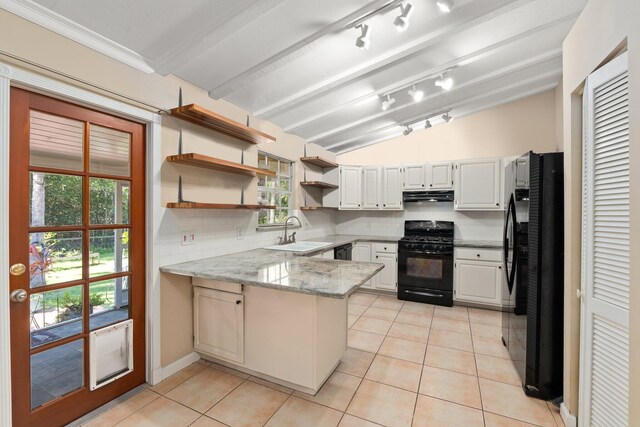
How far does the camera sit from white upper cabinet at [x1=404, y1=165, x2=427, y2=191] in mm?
4340

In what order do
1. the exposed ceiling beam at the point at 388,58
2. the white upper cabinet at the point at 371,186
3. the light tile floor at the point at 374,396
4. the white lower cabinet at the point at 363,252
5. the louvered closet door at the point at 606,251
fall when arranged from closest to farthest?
the louvered closet door at the point at 606,251 → the light tile floor at the point at 374,396 → the exposed ceiling beam at the point at 388,58 → the white lower cabinet at the point at 363,252 → the white upper cabinet at the point at 371,186

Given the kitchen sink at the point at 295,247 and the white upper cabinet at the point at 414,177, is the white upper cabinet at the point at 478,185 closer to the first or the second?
the white upper cabinet at the point at 414,177

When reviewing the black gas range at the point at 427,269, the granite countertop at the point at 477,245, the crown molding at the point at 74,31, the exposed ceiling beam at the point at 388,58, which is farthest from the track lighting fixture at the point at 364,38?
the granite countertop at the point at 477,245

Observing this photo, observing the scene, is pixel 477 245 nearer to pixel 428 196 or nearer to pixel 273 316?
pixel 428 196

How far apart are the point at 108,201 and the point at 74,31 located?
1043 mm

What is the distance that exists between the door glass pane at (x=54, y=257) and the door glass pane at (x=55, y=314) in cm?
8

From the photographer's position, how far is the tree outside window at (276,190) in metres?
3.50

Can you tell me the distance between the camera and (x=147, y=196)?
2139 mm

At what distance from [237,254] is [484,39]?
3065mm

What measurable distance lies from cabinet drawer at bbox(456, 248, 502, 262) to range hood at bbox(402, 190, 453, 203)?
0.82 metres

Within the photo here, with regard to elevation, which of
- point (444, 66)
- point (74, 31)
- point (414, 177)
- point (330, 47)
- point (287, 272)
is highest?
point (444, 66)

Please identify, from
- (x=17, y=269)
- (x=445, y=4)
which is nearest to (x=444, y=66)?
(x=445, y=4)

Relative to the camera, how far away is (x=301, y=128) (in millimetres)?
3693

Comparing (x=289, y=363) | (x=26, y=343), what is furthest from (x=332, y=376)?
(x=26, y=343)
